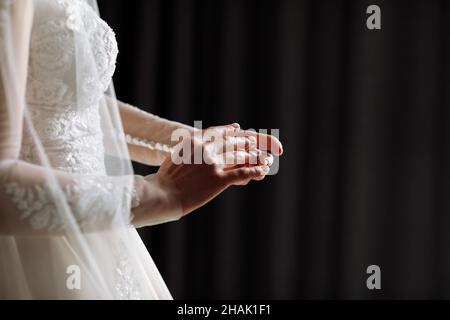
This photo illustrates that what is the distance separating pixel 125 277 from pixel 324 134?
1.59 m

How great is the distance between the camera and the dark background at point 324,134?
2.10m

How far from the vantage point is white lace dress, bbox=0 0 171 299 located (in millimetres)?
598

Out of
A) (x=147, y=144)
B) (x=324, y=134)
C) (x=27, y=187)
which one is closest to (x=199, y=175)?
(x=27, y=187)

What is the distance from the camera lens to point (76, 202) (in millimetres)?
518

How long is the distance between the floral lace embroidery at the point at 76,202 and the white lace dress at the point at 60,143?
62 millimetres

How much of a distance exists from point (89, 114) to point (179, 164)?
0.18m

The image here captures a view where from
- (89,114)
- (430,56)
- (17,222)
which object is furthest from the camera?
(430,56)

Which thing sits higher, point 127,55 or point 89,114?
point 127,55

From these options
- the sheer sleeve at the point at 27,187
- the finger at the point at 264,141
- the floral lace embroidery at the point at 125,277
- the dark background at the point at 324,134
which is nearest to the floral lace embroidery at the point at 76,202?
the sheer sleeve at the point at 27,187

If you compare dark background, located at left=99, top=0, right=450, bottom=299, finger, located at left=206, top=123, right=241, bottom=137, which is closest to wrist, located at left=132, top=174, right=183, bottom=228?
finger, located at left=206, top=123, right=241, bottom=137

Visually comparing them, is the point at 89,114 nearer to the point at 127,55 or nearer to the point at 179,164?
the point at 179,164

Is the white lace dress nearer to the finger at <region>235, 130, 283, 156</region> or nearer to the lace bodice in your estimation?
the lace bodice

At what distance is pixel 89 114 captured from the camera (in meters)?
0.68
